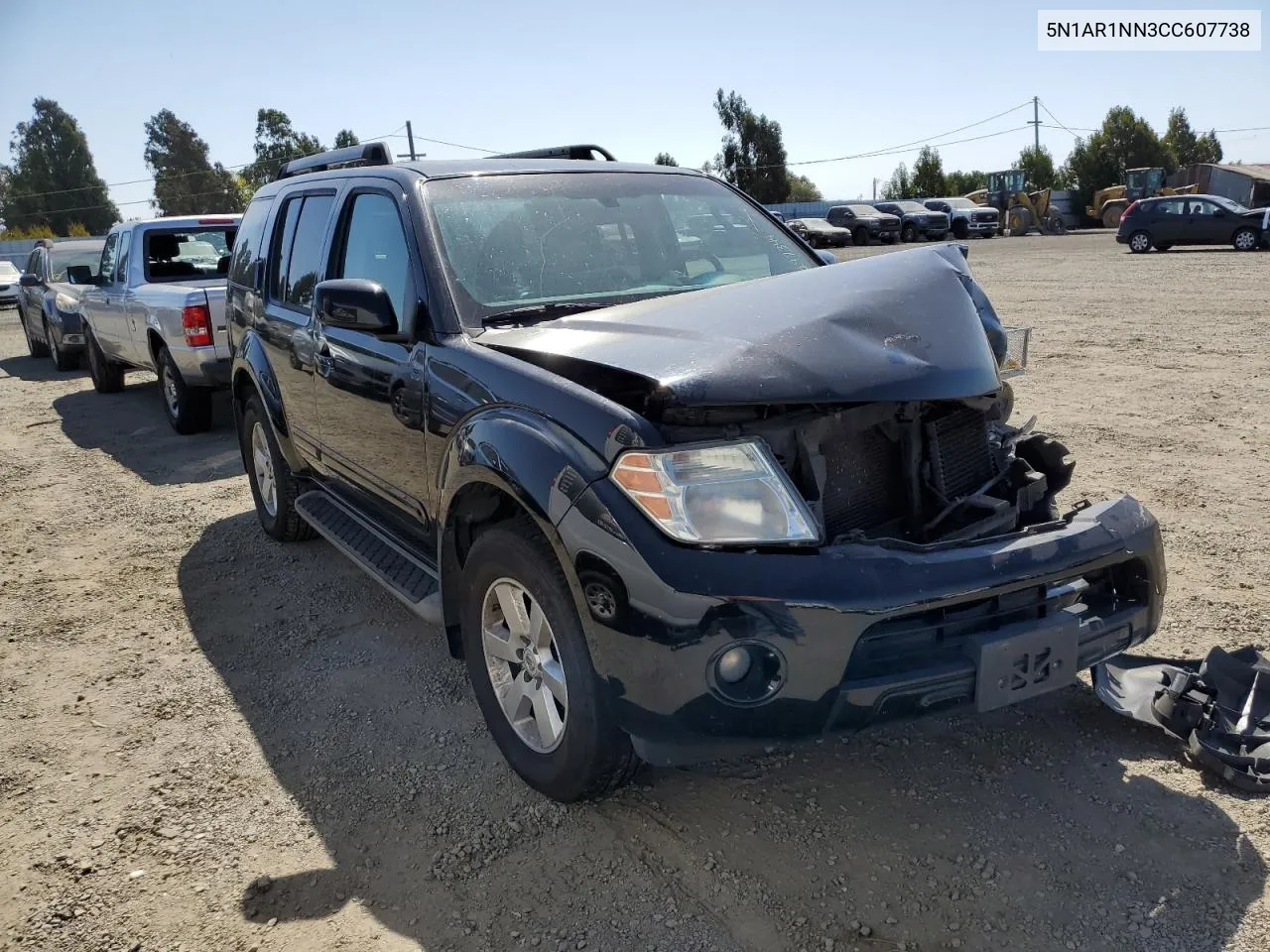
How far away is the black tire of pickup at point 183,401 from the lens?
8.37 m

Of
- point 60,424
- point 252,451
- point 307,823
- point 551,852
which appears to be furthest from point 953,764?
point 60,424

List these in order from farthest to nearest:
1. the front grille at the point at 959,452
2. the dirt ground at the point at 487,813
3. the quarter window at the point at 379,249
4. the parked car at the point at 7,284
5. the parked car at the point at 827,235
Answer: the parked car at the point at 827,235
the parked car at the point at 7,284
the quarter window at the point at 379,249
the front grille at the point at 959,452
the dirt ground at the point at 487,813

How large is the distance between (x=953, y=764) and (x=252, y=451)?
167 inches

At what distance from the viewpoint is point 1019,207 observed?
4209cm

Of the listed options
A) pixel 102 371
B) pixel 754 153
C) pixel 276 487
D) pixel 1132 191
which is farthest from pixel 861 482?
pixel 754 153

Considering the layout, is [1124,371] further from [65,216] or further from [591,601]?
[65,216]

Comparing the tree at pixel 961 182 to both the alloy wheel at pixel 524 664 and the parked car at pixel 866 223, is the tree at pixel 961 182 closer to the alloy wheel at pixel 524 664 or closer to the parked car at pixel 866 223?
the parked car at pixel 866 223

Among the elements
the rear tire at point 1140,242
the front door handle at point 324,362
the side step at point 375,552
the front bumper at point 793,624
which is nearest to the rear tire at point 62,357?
the side step at point 375,552

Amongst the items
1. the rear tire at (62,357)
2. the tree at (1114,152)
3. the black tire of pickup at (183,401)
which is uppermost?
the tree at (1114,152)

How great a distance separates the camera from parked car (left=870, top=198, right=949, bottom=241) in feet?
122

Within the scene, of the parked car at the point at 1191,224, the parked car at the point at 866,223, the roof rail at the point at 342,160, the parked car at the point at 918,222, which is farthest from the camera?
the parked car at the point at 918,222

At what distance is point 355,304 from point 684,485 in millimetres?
1421

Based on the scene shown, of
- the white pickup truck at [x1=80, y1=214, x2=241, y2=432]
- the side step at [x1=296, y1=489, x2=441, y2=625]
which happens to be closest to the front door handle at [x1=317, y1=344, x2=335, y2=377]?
the side step at [x1=296, y1=489, x2=441, y2=625]

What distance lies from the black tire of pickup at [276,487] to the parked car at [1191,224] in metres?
25.0
